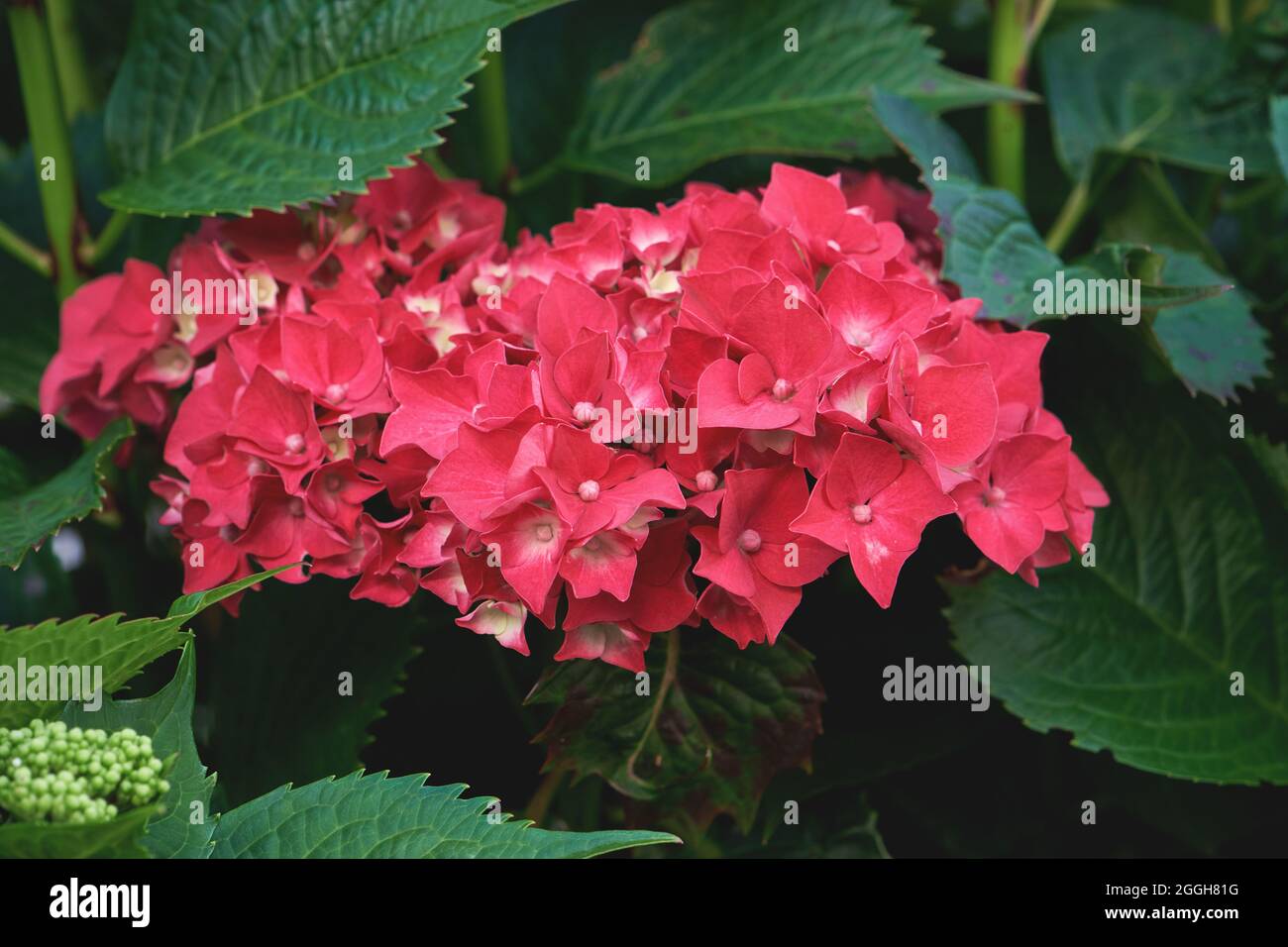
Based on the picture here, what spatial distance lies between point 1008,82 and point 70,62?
2.61 feet

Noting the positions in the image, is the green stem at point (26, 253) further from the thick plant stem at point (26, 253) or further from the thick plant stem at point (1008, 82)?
the thick plant stem at point (1008, 82)

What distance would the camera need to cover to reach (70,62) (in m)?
1.06

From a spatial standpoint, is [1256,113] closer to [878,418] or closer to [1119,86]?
[1119,86]

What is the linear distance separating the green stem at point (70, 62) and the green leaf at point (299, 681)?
512 mm

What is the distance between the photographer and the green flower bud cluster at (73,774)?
18.6 inches

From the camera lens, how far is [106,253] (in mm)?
917

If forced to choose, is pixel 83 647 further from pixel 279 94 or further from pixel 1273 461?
pixel 1273 461

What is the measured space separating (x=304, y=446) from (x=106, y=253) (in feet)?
1.29

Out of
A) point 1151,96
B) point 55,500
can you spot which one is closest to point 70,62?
point 55,500

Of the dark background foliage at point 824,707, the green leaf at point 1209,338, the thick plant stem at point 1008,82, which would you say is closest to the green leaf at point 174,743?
the dark background foliage at point 824,707

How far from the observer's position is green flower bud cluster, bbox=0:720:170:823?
1.55ft

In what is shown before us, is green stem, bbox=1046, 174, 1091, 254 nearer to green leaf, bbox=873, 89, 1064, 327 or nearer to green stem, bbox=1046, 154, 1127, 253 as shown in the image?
green stem, bbox=1046, 154, 1127, 253

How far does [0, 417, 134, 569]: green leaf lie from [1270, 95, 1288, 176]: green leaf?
82 centimetres

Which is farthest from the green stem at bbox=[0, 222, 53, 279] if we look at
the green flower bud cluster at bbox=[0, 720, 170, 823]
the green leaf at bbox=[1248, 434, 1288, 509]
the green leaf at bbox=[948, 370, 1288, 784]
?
the green leaf at bbox=[1248, 434, 1288, 509]
